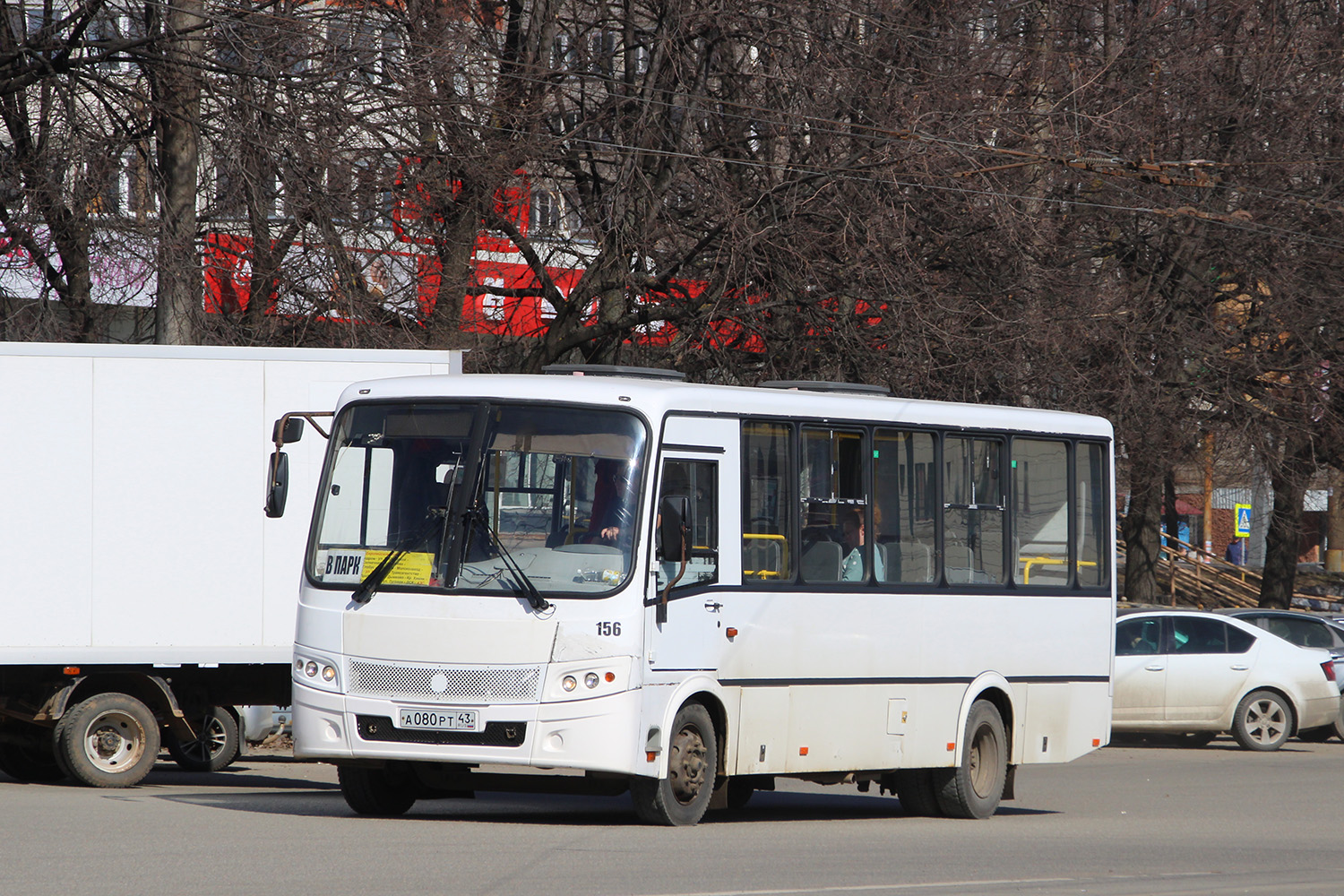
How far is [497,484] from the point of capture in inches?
439

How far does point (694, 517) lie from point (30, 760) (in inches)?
243

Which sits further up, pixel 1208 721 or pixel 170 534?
pixel 170 534

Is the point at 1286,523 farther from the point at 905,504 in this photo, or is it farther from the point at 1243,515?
the point at 1243,515

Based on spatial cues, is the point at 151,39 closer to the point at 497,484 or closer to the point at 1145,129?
the point at 497,484

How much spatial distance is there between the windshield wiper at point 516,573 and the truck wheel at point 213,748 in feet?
17.5

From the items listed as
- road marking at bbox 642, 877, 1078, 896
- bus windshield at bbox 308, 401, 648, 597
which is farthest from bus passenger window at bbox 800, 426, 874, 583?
road marking at bbox 642, 877, 1078, 896

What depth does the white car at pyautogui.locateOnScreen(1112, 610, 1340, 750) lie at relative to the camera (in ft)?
68.9

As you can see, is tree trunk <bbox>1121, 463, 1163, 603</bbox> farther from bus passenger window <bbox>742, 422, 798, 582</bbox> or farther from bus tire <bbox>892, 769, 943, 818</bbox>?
bus passenger window <bbox>742, 422, 798, 582</bbox>

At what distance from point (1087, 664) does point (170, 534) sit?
22.0ft

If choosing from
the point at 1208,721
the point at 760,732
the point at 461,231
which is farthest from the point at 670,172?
the point at 760,732

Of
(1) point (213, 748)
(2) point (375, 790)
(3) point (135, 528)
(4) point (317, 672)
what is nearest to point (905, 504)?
(2) point (375, 790)

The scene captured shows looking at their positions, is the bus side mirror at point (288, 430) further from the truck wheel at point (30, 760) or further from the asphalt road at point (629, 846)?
the truck wheel at point (30, 760)

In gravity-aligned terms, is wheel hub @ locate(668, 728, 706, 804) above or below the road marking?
above

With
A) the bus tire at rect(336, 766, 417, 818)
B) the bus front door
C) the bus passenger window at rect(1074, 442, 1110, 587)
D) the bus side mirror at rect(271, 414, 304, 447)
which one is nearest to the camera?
the bus front door
